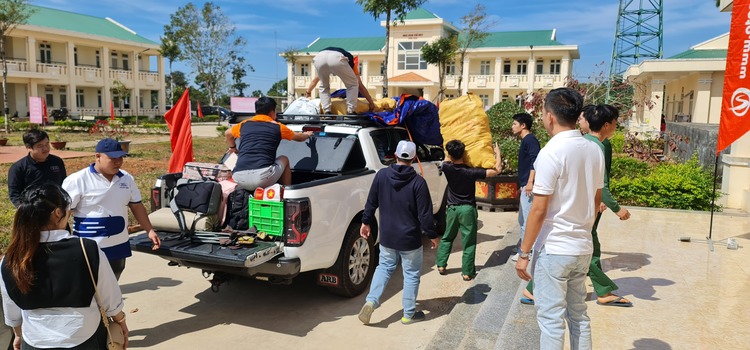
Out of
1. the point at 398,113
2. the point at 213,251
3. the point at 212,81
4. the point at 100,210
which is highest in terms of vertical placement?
the point at 212,81

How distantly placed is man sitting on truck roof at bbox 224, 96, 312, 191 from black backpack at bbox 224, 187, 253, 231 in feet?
0.26

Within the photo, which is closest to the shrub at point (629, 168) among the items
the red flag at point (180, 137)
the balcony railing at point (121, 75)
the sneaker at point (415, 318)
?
the sneaker at point (415, 318)

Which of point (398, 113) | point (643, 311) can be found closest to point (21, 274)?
point (643, 311)

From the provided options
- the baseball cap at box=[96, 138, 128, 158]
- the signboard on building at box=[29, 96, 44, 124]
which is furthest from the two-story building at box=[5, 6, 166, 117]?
the baseball cap at box=[96, 138, 128, 158]

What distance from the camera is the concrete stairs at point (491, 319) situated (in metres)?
4.08

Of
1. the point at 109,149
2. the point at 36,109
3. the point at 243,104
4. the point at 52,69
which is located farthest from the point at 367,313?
the point at 52,69

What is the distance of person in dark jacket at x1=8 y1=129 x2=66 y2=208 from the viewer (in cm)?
466

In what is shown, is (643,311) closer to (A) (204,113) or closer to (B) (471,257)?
(B) (471,257)

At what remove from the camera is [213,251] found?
4.53m

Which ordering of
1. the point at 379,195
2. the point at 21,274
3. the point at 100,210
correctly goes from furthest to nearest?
the point at 379,195 < the point at 100,210 < the point at 21,274

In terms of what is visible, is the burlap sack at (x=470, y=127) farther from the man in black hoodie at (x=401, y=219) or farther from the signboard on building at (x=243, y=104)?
the signboard on building at (x=243, y=104)

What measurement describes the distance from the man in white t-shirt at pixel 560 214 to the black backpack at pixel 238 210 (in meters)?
2.87

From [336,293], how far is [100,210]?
2427 mm

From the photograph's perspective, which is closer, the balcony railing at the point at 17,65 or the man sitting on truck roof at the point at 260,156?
the man sitting on truck roof at the point at 260,156
